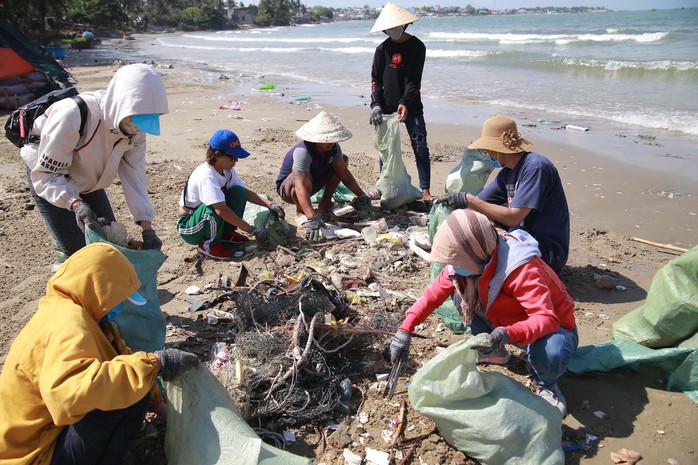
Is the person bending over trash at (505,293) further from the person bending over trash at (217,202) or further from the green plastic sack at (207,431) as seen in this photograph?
the person bending over trash at (217,202)

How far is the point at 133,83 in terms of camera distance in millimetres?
2750

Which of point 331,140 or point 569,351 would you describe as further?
point 331,140

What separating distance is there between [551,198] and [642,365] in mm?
1077

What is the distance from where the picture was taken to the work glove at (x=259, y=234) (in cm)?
421

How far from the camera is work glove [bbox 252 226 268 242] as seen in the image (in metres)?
4.21

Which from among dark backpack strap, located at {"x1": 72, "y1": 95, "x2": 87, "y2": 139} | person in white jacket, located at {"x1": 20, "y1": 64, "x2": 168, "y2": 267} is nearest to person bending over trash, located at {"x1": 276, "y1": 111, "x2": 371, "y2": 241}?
person in white jacket, located at {"x1": 20, "y1": 64, "x2": 168, "y2": 267}

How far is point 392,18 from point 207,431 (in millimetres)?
4192

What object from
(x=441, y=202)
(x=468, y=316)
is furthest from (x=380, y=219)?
(x=468, y=316)

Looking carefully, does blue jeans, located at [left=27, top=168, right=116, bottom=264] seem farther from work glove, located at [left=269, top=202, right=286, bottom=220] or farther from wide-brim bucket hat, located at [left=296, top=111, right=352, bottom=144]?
wide-brim bucket hat, located at [left=296, top=111, right=352, bottom=144]

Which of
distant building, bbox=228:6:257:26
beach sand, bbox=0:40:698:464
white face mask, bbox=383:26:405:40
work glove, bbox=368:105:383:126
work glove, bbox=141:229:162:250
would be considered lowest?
beach sand, bbox=0:40:698:464

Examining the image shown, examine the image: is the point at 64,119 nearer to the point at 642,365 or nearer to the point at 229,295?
the point at 229,295

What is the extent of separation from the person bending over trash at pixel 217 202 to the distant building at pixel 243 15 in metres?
83.8

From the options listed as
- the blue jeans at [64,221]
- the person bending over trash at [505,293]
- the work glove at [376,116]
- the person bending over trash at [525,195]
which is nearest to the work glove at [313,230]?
the work glove at [376,116]

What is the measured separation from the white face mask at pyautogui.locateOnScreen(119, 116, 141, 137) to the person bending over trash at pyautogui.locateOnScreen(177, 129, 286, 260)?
89cm
